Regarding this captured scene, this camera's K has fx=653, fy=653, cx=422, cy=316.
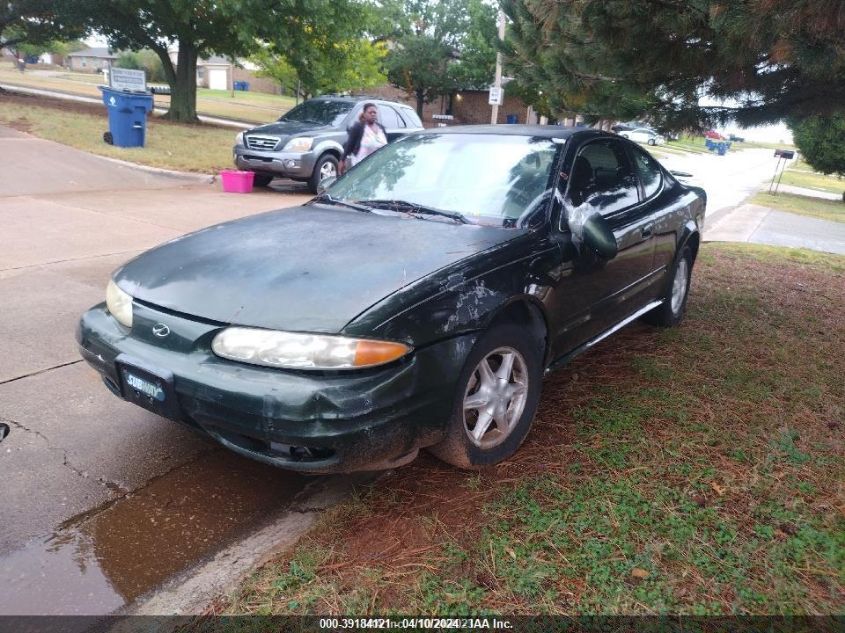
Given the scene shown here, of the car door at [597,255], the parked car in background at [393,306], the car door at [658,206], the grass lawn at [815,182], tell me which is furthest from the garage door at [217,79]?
the parked car in background at [393,306]

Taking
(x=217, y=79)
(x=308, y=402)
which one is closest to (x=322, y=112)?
(x=308, y=402)

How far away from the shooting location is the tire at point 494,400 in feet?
9.03

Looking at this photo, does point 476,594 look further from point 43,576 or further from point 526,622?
point 43,576

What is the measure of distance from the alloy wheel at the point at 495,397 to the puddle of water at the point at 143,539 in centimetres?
85

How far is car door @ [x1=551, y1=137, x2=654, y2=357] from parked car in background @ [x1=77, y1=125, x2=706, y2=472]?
0.05 ft

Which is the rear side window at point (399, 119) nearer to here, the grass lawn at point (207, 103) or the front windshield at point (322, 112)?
the front windshield at point (322, 112)

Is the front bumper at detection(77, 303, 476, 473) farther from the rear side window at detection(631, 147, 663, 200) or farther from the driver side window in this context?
the rear side window at detection(631, 147, 663, 200)

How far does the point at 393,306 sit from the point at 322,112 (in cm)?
1063

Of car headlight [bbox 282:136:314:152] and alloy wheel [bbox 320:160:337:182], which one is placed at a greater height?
car headlight [bbox 282:136:314:152]

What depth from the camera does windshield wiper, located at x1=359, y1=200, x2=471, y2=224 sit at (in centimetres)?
336

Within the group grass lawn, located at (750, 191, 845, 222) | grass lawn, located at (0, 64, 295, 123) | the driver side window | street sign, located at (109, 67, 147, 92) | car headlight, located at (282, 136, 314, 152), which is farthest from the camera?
grass lawn, located at (0, 64, 295, 123)

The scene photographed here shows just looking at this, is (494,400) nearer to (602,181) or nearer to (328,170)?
(602,181)

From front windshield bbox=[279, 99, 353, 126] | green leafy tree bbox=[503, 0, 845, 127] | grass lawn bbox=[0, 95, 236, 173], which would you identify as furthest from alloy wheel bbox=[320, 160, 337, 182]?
green leafy tree bbox=[503, 0, 845, 127]

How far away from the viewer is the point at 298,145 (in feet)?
36.4
